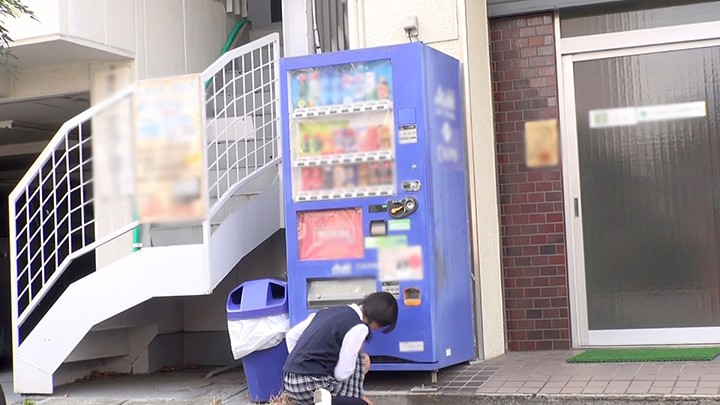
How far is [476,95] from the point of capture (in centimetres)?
779

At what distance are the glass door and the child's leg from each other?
9.06 ft

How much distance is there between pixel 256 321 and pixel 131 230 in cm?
194

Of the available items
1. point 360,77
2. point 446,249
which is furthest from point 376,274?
point 360,77

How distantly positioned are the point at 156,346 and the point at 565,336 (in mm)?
3888

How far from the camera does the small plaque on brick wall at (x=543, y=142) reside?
26.4 ft

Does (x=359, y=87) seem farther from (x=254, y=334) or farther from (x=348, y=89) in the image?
(x=254, y=334)

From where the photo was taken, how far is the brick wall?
799 cm

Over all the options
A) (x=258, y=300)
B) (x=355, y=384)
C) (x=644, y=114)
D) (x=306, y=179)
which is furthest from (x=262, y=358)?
(x=644, y=114)

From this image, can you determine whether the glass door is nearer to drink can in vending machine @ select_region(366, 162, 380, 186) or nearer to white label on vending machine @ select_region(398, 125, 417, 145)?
white label on vending machine @ select_region(398, 125, 417, 145)

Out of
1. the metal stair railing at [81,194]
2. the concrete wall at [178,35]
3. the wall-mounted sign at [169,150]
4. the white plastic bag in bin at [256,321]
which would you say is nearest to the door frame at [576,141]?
the white plastic bag in bin at [256,321]

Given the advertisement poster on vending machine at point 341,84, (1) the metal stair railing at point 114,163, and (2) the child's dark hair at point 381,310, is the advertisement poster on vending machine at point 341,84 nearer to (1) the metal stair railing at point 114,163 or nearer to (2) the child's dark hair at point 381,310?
(1) the metal stair railing at point 114,163

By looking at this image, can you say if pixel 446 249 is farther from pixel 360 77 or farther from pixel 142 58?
pixel 142 58

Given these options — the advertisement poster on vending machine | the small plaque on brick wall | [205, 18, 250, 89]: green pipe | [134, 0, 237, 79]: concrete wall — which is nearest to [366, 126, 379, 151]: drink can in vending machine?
the advertisement poster on vending machine

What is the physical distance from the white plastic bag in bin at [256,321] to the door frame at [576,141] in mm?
2599
